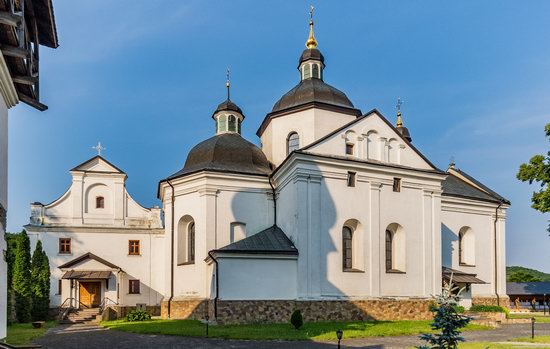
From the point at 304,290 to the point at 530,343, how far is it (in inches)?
353

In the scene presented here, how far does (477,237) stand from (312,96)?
13.5 m

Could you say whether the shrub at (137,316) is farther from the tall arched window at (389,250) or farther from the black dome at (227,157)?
the tall arched window at (389,250)

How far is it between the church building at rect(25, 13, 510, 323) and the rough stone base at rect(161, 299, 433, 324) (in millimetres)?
48

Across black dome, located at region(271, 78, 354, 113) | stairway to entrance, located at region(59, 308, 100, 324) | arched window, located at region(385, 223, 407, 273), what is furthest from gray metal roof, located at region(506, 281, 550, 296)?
stairway to entrance, located at region(59, 308, 100, 324)

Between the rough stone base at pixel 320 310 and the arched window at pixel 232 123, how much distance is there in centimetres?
1095

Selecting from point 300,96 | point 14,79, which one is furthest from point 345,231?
point 14,79

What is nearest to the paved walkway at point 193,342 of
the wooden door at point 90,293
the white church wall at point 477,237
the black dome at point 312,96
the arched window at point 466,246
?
the wooden door at point 90,293

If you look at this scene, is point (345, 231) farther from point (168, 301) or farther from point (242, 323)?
point (168, 301)

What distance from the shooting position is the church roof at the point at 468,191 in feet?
101

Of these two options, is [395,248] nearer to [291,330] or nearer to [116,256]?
[291,330]

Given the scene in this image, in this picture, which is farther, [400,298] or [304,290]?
[400,298]

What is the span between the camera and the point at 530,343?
15250 mm

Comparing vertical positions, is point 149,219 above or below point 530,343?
above

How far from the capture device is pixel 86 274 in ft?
93.9
